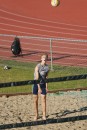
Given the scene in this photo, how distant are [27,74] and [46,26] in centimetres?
875

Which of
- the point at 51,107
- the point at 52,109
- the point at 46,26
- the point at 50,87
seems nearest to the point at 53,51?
the point at 46,26

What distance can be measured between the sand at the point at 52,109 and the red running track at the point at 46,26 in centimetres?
508

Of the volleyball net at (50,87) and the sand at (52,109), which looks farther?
the volleyball net at (50,87)

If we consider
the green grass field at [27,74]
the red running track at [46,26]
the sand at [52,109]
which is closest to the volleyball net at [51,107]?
the sand at [52,109]

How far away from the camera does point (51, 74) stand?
15898 millimetres

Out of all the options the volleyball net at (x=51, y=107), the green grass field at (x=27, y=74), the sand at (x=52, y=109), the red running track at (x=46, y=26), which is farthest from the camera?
the red running track at (x=46, y=26)

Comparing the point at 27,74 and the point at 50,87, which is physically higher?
the point at 27,74

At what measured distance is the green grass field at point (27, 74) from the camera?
14.2 m

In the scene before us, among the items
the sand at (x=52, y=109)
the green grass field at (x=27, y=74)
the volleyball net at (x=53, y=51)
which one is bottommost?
the sand at (x=52, y=109)

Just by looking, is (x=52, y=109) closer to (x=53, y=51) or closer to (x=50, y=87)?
(x=50, y=87)

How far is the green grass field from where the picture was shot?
14.2 meters

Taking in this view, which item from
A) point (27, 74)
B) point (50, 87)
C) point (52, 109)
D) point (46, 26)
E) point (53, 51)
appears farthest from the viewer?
point (46, 26)

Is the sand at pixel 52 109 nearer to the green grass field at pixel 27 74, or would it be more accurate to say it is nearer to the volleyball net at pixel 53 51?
the green grass field at pixel 27 74

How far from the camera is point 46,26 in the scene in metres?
24.2
